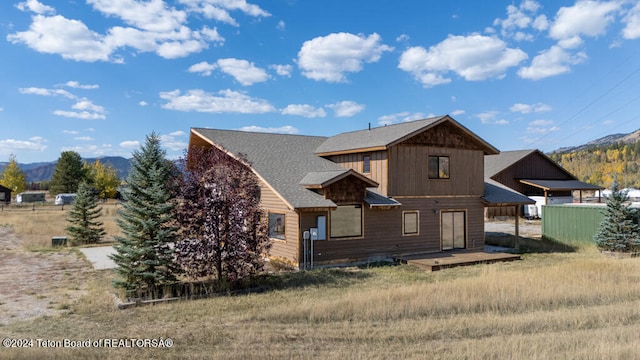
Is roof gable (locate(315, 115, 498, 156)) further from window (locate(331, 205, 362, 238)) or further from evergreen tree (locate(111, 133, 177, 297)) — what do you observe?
evergreen tree (locate(111, 133, 177, 297))

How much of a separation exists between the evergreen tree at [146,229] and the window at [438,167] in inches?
477

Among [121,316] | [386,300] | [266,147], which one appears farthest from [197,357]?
[266,147]

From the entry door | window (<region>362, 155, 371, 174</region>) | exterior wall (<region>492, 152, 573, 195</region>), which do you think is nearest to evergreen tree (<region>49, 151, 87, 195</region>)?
exterior wall (<region>492, 152, 573, 195</region>)

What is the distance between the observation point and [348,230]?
1766 centimetres

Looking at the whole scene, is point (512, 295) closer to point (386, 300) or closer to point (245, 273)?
point (386, 300)

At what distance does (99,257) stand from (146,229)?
26.9 feet

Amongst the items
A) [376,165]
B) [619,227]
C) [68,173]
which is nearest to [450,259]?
[376,165]

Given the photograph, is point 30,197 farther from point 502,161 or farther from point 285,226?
point 502,161

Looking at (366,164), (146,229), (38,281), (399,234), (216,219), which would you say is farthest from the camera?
(366,164)

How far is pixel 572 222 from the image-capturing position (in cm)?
2319

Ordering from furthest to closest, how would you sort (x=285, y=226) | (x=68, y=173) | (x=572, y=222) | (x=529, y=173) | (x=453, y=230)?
1. (x=68, y=173)
2. (x=529, y=173)
3. (x=572, y=222)
4. (x=453, y=230)
5. (x=285, y=226)

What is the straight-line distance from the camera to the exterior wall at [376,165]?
1872cm

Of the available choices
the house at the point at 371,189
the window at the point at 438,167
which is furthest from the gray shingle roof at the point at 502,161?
the window at the point at 438,167

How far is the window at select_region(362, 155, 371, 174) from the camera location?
64.4 ft
